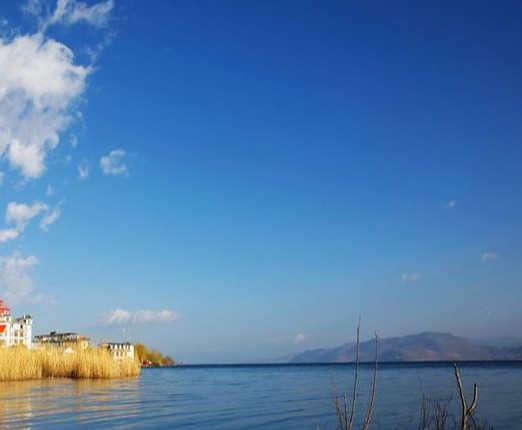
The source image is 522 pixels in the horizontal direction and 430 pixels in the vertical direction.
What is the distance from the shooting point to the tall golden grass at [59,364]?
143 feet

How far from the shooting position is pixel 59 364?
1902 inches

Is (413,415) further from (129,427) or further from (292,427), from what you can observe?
(129,427)

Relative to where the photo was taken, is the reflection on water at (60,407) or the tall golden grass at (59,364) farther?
the tall golden grass at (59,364)

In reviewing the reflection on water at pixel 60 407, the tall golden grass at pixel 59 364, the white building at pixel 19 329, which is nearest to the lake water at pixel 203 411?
the reflection on water at pixel 60 407

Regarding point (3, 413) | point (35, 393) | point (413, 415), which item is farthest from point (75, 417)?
point (413, 415)

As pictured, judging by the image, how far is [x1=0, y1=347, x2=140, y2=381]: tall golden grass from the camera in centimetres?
4344

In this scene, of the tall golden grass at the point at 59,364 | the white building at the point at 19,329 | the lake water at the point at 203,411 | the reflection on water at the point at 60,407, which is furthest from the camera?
the white building at the point at 19,329

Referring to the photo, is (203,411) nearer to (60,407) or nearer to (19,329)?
(60,407)

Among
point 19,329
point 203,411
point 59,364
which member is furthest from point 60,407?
point 19,329

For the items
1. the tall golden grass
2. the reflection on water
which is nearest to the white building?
the tall golden grass

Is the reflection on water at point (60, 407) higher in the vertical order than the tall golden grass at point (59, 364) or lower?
lower

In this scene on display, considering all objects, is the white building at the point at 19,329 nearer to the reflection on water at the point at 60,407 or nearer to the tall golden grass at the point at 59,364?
the tall golden grass at the point at 59,364

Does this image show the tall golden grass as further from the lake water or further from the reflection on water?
the lake water

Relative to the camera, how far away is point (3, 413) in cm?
2233
